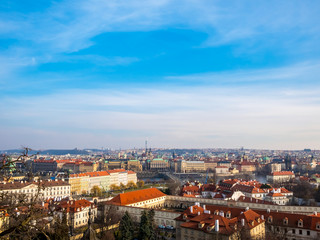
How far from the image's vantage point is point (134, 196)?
43844mm

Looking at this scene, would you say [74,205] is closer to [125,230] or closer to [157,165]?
[125,230]

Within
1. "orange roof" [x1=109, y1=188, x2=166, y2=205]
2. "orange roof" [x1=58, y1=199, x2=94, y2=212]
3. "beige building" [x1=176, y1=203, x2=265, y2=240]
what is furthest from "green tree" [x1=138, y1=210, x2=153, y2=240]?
"orange roof" [x1=109, y1=188, x2=166, y2=205]

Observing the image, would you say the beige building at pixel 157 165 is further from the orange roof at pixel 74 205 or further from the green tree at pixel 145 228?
the green tree at pixel 145 228

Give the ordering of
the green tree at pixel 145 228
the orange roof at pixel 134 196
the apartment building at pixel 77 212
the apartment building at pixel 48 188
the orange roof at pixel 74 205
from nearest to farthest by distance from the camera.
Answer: the green tree at pixel 145 228
the apartment building at pixel 77 212
the orange roof at pixel 74 205
the orange roof at pixel 134 196
the apartment building at pixel 48 188

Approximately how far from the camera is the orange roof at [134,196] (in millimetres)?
41375

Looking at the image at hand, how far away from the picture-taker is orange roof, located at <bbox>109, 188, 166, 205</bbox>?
4138 centimetres

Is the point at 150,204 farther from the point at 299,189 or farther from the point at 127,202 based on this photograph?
the point at 299,189

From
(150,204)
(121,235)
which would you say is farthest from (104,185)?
(121,235)

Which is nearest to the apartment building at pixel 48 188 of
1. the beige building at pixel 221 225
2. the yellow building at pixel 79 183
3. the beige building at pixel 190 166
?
the yellow building at pixel 79 183

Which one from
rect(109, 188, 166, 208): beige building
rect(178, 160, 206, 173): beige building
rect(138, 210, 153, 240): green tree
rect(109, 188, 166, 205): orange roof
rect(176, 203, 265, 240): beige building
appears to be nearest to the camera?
rect(176, 203, 265, 240): beige building

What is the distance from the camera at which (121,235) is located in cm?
2970

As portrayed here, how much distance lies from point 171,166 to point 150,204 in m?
114

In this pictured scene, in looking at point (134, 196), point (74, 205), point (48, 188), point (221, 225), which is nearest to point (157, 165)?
point (48, 188)

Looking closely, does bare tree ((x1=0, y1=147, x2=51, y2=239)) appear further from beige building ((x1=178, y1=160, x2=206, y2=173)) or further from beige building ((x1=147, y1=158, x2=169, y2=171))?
beige building ((x1=147, y1=158, x2=169, y2=171))
